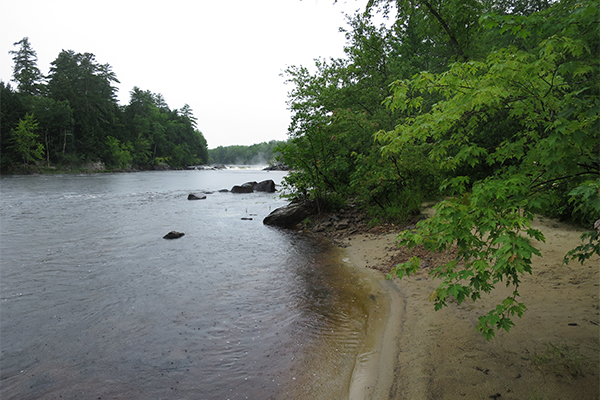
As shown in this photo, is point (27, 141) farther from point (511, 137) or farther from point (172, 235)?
point (511, 137)

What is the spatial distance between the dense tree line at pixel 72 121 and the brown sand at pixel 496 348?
6477cm

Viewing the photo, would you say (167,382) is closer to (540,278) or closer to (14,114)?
(540,278)

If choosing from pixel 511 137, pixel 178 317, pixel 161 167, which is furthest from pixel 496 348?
pixel 161 167

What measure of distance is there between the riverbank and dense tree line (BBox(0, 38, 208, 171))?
213 feet

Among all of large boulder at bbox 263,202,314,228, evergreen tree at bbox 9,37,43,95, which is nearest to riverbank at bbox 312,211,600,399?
large boulder at bbox 263,202,314,228

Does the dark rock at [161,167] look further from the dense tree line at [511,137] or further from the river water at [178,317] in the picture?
the dense tree line at [511,137]

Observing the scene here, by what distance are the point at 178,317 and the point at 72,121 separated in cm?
7028

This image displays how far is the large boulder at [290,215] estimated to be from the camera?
14.0 metres

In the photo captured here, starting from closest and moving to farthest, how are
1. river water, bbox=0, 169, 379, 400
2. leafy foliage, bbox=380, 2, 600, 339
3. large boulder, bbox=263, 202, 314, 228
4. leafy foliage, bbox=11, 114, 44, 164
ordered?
leafy foliage, bbox=380, 2, 600, 339 → river water, bbox=0, 169, 379, 400 → large boulder, bbox=263, 202, 314, 228 → leafy foliage, bbox=11, 114, 44, 164

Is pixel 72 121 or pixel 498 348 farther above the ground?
pixel 72 121

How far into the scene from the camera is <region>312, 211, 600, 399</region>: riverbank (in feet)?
10.3

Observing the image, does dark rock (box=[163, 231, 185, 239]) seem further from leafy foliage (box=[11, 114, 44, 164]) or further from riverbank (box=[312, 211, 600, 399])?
leafy foliage (box=[11, 114, 44, 164])

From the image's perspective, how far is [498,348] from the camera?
3.77m

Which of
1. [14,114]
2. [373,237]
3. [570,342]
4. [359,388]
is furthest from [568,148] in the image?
[14,114]
